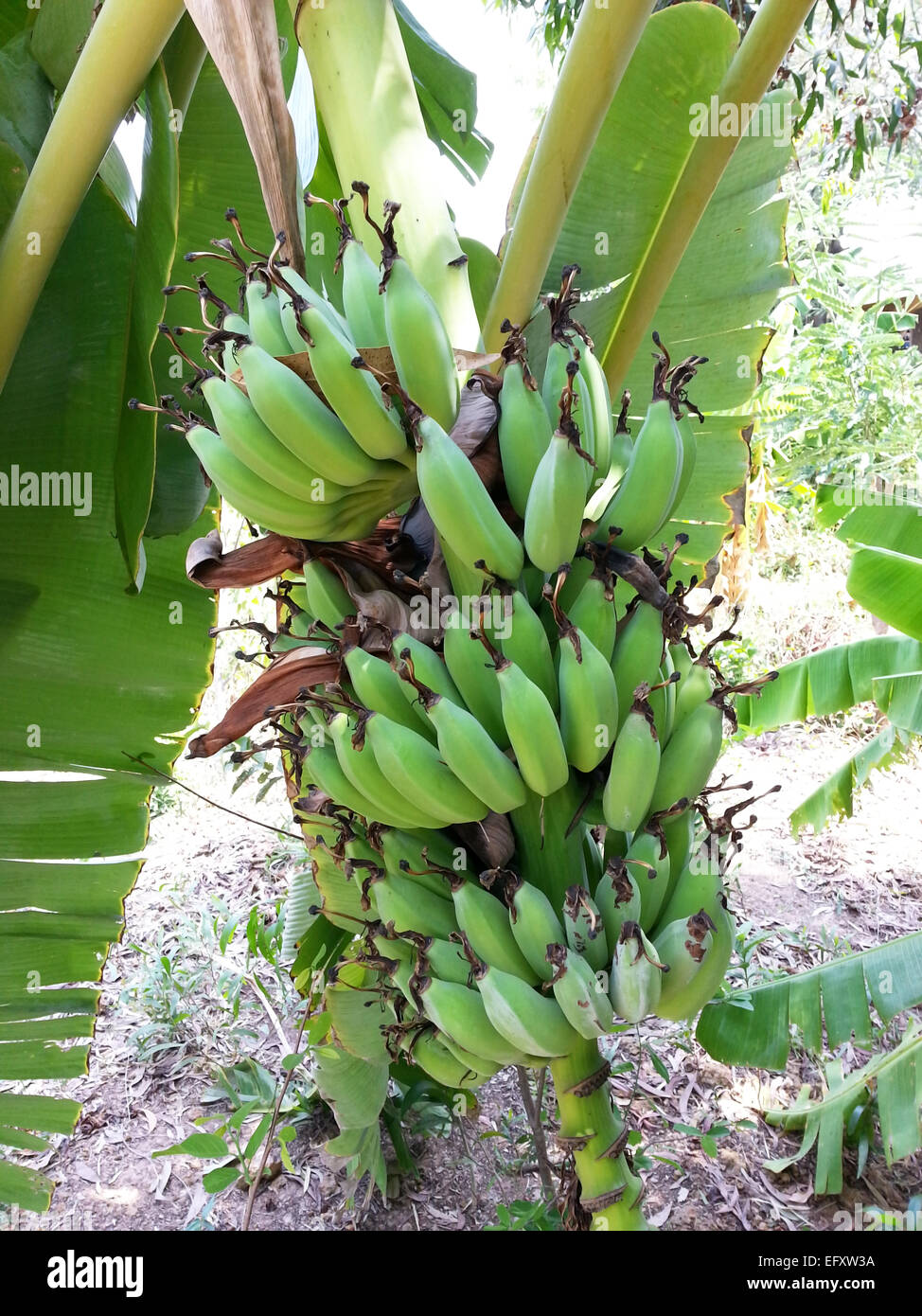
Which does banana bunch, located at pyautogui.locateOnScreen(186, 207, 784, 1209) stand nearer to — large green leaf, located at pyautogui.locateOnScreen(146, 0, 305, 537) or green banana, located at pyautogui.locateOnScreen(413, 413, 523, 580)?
green banana, located at pyautogui.locateOnScreen(413, 413, 523, 580)

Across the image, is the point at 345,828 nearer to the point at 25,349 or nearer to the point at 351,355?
the point at 351,355

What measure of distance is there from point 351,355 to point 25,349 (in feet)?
2.49

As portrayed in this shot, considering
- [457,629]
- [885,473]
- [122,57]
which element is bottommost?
[457,629]

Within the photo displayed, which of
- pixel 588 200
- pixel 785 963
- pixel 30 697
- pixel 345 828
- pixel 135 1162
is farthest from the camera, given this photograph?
pixel 785 963

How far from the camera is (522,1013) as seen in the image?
69 centimetres

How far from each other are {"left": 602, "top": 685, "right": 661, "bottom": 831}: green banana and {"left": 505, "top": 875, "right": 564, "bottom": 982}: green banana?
0.10 metres

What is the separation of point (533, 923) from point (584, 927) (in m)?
0.04

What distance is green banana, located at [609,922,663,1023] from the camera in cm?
67

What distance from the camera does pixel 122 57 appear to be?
0.86 m

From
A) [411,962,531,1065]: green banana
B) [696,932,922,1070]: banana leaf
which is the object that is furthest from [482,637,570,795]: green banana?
[696,932,922,1070]: banana leaf

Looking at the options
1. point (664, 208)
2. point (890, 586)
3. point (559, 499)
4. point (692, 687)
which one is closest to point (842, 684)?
point (890, 586)

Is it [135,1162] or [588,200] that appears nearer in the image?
[588,200]

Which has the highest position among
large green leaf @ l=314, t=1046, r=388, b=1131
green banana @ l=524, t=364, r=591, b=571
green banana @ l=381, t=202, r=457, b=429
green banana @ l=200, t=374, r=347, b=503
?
green banana @ l=381, t=202, r=457, b=429
